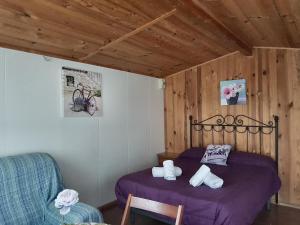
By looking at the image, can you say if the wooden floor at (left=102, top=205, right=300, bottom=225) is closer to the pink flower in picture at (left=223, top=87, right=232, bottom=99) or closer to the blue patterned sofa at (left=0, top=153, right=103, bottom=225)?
the blue patterned sofa at (left=0, top=153, right=103, bottom=225)

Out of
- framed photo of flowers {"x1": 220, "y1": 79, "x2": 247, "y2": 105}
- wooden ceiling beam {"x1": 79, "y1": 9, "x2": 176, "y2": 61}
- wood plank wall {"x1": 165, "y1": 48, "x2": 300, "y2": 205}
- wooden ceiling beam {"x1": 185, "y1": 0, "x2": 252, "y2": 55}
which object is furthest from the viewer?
framed photo of flowers {"x1": 220, "y1": 79, "x2": 247, "y2": 105}

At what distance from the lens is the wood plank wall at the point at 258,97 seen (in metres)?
3.73

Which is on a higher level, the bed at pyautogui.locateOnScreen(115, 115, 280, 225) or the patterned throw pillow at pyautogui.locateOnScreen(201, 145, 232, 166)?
the patterned throw pillow at pyautogui.locateOnScreen(201, 145, 232, 166)

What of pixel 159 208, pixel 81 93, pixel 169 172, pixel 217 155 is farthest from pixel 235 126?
pixel 159 208

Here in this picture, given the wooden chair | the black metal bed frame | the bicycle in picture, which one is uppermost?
the bicycle in picture

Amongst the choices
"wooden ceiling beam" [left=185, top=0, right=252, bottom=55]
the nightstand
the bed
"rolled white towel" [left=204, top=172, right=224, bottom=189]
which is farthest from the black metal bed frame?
"rolled white towel" [left=204, top=172, right=224, bottom=189]

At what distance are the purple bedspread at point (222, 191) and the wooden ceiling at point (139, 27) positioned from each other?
5.15 feet

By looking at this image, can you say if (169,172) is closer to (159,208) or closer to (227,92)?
(159,208)

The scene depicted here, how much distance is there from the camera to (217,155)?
3803 mm

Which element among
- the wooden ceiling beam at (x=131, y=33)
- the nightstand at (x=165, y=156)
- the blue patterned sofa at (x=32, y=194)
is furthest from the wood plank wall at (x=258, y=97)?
the blue patterned sofa at (x=32, y=194)

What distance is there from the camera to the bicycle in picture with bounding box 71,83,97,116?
3.31 meters

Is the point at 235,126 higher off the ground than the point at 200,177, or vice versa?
the point at 235,126

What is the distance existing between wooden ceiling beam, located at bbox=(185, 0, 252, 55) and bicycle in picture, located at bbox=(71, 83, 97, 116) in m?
1.70

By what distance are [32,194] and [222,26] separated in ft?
8.48
